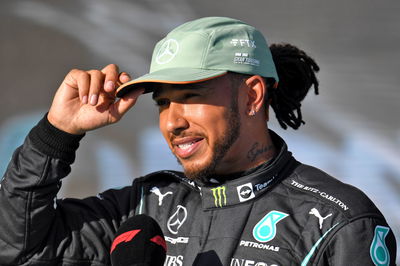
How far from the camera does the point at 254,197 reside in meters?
1.50

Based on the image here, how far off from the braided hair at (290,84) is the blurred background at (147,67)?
1247 millimetres

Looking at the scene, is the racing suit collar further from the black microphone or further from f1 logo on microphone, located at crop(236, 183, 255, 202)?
the black microphone

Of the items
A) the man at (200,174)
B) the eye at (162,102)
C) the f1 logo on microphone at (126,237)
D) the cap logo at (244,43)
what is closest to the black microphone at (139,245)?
the f1 logo on microphone at (126,237)

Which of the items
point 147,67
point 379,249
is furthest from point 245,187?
point 147,67

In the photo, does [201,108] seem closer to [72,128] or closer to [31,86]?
[72,128]

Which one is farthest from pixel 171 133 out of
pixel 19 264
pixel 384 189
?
pixel 384 189

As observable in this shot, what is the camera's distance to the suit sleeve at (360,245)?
1299 millimetres

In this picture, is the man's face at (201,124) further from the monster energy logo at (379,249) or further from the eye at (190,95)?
the monster energy logo at (379,249)

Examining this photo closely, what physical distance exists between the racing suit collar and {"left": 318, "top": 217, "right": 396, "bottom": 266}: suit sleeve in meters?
0.23

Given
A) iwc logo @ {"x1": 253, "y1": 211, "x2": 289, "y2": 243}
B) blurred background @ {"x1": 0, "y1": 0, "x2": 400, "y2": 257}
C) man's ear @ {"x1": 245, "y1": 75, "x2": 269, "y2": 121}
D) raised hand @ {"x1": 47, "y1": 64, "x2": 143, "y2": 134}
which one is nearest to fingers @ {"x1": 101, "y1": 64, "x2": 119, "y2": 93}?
raised hand @ {"x1": 47, "y1": 64, "x2": 143, "y2": 134}

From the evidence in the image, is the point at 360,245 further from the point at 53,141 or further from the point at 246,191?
the point at 53,141

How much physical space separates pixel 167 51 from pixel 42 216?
19.0 inches

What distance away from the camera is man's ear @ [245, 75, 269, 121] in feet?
5.09

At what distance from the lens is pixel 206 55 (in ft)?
4.86
